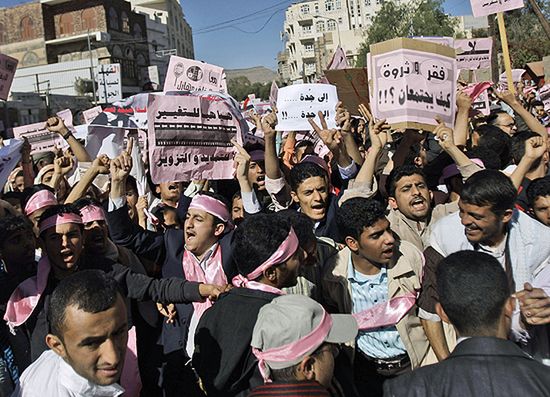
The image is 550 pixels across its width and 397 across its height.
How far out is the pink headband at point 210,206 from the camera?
3.67m

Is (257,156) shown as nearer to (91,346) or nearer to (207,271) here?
(207,271)

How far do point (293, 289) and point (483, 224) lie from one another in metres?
1.10

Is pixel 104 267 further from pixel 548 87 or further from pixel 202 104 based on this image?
pixel 548 87

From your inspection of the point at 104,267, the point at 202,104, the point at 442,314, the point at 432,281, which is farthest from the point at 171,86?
the point at 442,314

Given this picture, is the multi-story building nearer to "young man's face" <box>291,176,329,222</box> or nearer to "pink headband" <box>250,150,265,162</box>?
"pink headband" <box>250,150,265,162</box>

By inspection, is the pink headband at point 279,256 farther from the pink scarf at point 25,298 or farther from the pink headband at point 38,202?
the pink headband at point 38,202

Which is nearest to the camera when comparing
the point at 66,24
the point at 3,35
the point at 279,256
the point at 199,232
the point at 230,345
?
the point at 230,345

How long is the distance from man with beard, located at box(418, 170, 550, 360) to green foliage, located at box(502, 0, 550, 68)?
25692 millimetres

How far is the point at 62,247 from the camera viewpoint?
3.21 metres

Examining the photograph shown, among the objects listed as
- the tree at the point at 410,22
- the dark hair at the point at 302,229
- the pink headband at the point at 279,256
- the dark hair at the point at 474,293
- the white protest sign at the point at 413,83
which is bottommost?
the dark hair at the point at 474,293

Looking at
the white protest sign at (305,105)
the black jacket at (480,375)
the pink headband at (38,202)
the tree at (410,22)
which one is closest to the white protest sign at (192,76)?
the white protest sign at (305,105)

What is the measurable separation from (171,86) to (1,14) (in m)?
65.3

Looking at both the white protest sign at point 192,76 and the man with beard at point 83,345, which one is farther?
the white protest sign at point 192,76

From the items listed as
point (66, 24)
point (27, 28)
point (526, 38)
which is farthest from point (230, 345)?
point (27, 28)
